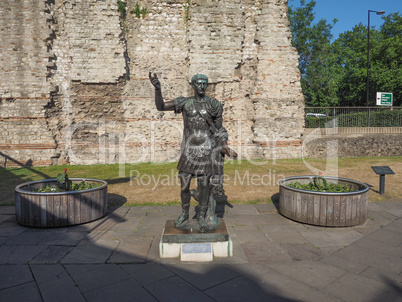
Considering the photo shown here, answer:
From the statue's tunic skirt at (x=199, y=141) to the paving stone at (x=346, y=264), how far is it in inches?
68.4

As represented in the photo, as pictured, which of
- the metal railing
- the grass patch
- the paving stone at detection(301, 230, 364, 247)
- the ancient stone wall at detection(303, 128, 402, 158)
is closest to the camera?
the paving stone at detection(301, 230, 364, 247)

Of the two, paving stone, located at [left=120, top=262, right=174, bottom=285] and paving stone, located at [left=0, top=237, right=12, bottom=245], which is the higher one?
paving stone, located at [left=120, top=262, right=174, bottom=285]

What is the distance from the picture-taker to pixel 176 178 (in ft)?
28.5

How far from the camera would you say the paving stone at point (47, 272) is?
2.92m

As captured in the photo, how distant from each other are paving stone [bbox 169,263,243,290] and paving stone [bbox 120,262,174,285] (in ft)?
0.38

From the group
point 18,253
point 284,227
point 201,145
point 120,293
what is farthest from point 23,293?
point 284,227

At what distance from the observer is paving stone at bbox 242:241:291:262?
3.38 meters

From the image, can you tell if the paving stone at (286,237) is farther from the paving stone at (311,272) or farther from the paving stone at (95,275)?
the paving stone at (95,275)

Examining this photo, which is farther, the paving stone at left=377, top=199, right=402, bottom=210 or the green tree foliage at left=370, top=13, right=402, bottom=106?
the green tree foliage at left=370, top=13, right=402, bottom=106

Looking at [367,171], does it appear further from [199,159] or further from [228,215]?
[199,159]

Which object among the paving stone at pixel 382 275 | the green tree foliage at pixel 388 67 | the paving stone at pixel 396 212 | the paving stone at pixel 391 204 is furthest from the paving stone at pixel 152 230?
the green tree foliage at pixel 388 67

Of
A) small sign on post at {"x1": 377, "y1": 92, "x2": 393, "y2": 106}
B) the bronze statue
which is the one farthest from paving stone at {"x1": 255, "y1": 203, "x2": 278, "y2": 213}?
small sign on post at {"x1": 377, "y1": 92, "x2": 393, "y2": 106}

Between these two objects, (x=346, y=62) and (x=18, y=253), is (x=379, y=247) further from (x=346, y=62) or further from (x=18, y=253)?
(x=346, y=62)

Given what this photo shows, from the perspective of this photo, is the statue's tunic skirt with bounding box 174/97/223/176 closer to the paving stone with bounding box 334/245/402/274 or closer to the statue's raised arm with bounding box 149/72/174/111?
the statue's raised arm with bounding box 149/72/174/111
